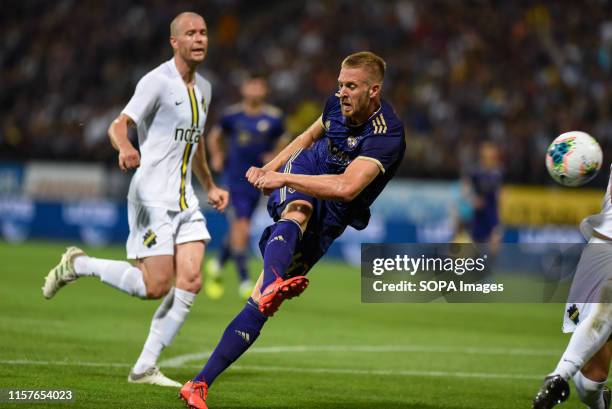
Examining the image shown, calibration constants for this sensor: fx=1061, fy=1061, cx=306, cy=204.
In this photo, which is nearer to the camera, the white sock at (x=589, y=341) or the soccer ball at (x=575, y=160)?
the white sock at (x=589, y=341)

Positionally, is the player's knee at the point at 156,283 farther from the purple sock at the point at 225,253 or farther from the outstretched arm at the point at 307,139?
the purple sock at the point at 225,253

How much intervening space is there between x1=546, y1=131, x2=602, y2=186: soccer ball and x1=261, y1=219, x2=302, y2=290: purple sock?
67.2 inches

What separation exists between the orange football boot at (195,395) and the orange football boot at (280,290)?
2.04ft

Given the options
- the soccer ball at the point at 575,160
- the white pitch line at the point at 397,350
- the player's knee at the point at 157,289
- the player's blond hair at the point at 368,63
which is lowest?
the white pitch line at the point at 397,350

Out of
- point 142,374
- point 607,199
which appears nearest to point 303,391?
point 142,374

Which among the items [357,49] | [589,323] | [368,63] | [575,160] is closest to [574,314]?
[589,323]

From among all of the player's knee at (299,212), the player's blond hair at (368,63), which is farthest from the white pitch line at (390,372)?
the player's blond hair at (368,63)

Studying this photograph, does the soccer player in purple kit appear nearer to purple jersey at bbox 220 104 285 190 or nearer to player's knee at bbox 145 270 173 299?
player's knee at bbox 145 270 173 299

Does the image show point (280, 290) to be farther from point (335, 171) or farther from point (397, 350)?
point (397, 350)

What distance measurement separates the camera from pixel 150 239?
7.92 m

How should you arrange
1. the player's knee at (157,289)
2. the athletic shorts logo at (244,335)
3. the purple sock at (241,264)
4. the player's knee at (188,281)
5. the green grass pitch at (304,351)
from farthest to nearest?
the purple sock at (241,264)
the player's knee at (188,281)
the player's knee at (157,289)
the green grass pitch at (304,351)
the athletic shorts logo at (244,335)

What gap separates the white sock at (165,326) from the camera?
788 cm

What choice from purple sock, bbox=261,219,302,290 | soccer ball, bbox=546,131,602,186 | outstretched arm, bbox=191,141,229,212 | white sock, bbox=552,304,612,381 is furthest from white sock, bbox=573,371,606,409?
outstretched arm, bbox=191,141,229,212

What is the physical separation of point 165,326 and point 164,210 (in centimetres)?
87
